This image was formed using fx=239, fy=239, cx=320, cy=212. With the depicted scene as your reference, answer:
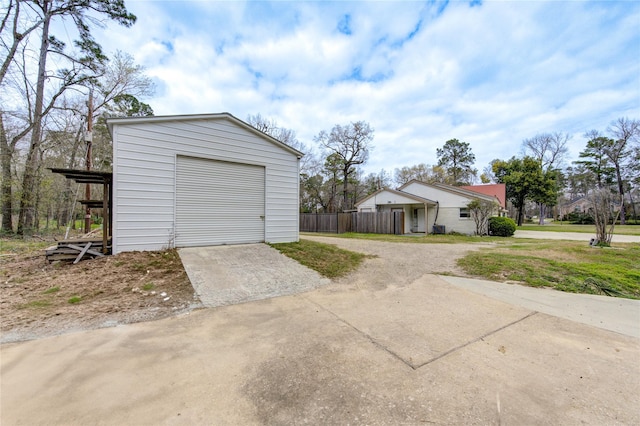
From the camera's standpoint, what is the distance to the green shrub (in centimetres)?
1578

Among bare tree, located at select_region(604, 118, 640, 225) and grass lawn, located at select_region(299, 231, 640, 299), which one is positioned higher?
bare tree, located at select_region(604, 118, 640, 225)

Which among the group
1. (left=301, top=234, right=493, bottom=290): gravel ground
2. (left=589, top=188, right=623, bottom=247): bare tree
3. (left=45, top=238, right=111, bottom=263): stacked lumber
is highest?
(left=589, top=188, right=623, bottom=247): bare tree

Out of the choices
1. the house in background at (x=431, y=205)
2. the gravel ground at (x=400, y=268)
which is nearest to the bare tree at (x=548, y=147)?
the house in background at (x=431, y=205)

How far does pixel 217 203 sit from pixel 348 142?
19448mm

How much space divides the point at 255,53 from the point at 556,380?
11.6 m

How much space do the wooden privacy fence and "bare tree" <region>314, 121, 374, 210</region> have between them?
7.59 meters

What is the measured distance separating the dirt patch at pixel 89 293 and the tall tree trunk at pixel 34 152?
759 centimetres

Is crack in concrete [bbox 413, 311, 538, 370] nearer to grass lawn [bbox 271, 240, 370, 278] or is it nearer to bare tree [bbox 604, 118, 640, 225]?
grass lawn [bbox 271, 240, 370, 278]

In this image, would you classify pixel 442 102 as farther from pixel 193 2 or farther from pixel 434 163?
pixel 434 163

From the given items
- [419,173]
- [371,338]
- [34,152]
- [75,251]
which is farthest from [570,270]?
[419,173]

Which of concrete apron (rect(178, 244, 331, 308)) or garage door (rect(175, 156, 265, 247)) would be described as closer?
concrete apron (rect(178, 244, 331, 308))

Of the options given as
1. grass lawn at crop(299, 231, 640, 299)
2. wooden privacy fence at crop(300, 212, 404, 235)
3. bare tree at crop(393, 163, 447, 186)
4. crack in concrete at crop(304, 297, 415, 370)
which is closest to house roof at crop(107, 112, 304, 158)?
crack in concrete at crop(304, 297, 415, 370)

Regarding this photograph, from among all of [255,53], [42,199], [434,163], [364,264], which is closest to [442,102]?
[255,53]

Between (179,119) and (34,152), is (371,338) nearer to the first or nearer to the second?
(179,119)
